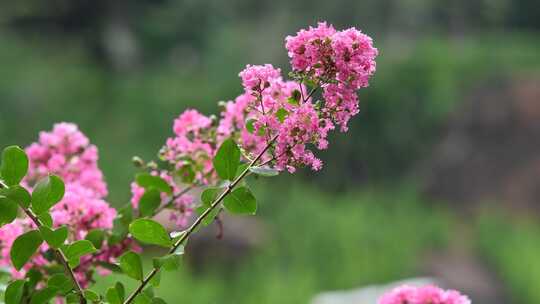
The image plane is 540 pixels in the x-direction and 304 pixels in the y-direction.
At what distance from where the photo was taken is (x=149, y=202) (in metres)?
0.89

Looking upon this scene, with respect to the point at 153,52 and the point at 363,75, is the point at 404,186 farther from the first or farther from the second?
the point at 363,75

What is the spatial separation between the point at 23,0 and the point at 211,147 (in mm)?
8782

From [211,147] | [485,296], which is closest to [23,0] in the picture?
[485,296]

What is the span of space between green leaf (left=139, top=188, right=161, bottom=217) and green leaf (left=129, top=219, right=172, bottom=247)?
0.20 metres

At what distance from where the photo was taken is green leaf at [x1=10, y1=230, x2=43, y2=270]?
668 millimetres

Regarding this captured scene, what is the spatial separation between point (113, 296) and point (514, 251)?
4772 mm

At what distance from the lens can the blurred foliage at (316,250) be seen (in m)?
4.18

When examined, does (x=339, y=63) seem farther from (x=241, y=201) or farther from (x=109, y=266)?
(x=109, y=266)

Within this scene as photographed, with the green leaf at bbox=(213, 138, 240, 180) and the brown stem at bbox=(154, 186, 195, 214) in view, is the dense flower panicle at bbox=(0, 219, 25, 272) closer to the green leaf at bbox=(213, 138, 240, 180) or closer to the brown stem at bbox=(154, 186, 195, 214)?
the brown stem at bbox=(154, 186, 195, 214)

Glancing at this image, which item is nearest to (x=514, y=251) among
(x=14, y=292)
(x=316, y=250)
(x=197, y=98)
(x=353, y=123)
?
(x=316, y=250)

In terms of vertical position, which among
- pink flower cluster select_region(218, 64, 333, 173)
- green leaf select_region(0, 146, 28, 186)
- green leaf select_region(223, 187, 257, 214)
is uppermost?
pink flower cluster select_region(218, 64, 333, 173)

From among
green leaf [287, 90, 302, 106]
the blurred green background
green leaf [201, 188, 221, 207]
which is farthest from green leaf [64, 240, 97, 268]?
the blurred green background

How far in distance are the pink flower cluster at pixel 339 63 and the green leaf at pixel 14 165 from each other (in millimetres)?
235

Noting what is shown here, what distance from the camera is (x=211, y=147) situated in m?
0.92
